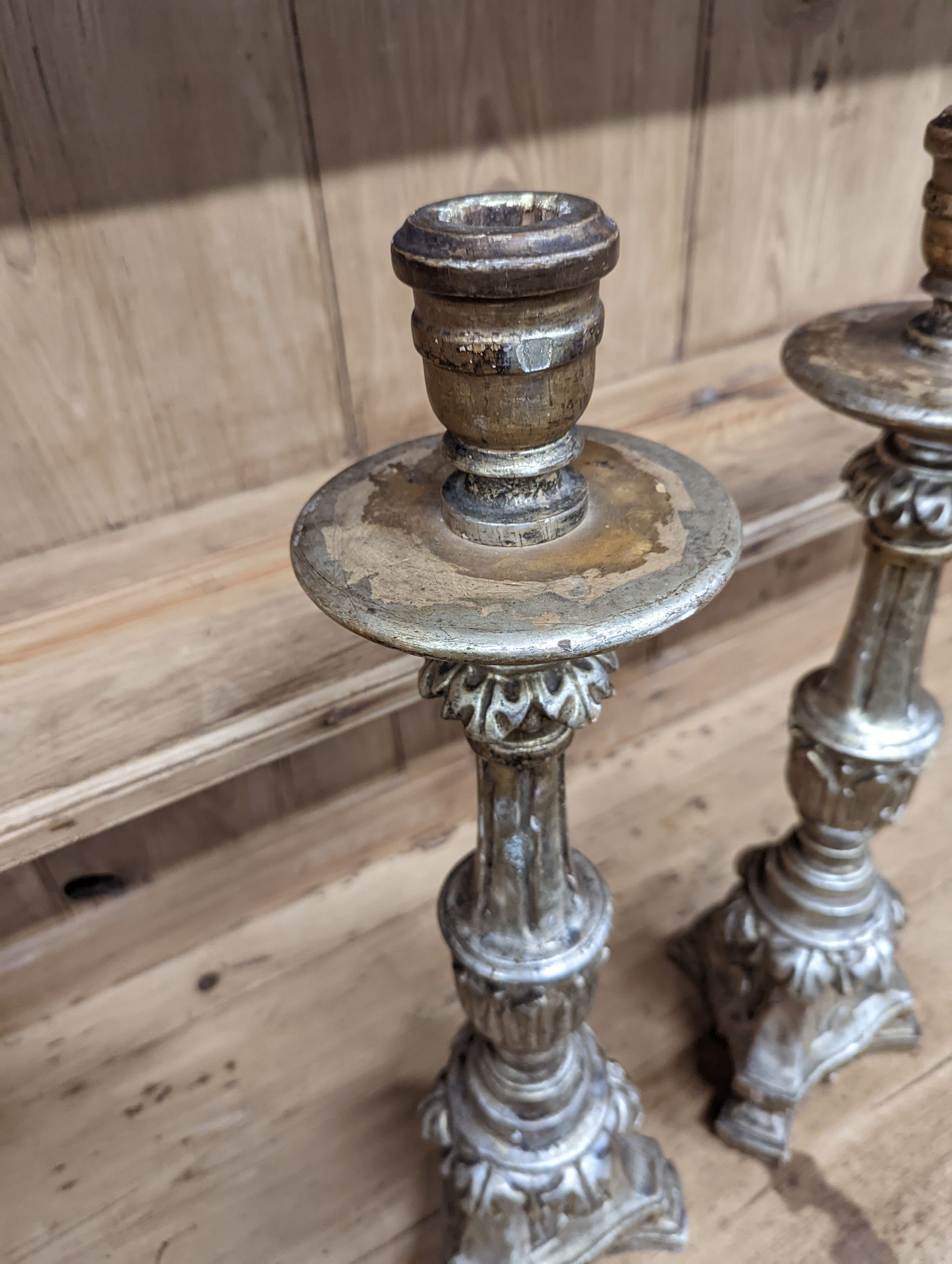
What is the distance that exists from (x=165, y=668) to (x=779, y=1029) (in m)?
0.63

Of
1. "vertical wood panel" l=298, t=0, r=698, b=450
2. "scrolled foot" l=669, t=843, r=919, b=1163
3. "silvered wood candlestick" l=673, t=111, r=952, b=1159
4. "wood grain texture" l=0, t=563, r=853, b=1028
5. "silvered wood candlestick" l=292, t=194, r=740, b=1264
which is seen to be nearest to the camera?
"silvered wood candlestick" l=292, t=194, r=740, b=1264

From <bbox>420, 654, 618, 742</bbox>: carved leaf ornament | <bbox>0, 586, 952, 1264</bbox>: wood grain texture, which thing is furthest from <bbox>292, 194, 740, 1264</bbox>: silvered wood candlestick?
<bbox>0, 586, 952, 1264</bbox>: wood grain texture

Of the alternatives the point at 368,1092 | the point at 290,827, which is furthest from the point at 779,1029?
the point at 290,827

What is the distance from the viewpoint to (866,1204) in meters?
0.76

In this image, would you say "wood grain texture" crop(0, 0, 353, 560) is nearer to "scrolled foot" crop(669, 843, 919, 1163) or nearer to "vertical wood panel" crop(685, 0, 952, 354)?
"vertical wood panel" crop(685, 0, 952, 354)

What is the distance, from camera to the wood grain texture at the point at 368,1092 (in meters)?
0.76

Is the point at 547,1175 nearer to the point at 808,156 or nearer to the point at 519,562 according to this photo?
the point at 519,562

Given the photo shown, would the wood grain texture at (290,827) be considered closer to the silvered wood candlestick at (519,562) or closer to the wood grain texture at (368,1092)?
the wood grain texture at (368,1092)

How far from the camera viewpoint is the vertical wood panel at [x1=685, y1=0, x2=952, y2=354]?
89 centimetres

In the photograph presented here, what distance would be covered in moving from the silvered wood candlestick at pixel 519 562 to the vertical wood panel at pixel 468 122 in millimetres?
319

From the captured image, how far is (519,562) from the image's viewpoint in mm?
418

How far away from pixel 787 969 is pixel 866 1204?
0.19 m

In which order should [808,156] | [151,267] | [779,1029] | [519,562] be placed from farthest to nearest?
[808,156], [779,1029], [151,267], [519,562]

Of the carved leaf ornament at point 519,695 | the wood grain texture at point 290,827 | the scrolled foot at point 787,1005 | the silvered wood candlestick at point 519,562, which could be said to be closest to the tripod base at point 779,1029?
the scrolled foot at point 787,1005
